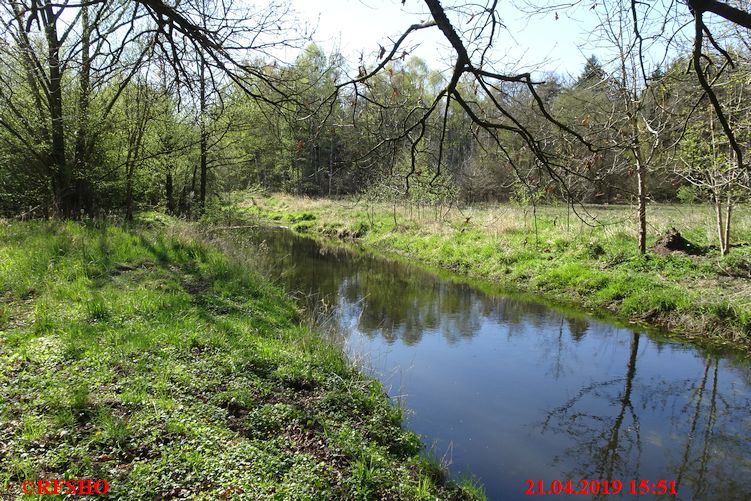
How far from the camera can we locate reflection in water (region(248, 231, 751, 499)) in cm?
503

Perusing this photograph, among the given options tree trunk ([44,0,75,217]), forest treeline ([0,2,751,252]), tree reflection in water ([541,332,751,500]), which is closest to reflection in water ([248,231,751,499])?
tree reflection in water ([541,332,751,500])

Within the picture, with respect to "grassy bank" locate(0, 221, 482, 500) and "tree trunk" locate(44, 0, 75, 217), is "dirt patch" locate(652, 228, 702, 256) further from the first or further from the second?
"tree trunk" locate(44, 0, 75, 217)

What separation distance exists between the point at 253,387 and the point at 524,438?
3205mm

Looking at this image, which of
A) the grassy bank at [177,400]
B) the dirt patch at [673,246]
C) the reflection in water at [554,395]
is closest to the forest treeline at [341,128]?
the dirt patch at [673,246]

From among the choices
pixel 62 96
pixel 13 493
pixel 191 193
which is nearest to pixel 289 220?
pixel 191 193

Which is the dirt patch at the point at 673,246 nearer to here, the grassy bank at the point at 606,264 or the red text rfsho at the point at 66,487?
the grassy bank at the point at 606,264

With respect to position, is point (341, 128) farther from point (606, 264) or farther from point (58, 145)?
point (606, 264)

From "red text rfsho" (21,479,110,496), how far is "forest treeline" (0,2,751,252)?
8.40 ft

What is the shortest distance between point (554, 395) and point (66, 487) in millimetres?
5897

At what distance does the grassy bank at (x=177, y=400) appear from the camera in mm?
3301

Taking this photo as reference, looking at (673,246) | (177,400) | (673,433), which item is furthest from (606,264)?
(177,400)

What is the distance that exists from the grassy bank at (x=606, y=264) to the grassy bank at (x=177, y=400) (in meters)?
2.20

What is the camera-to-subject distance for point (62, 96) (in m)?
11.0

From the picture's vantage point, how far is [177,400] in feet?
13.7
